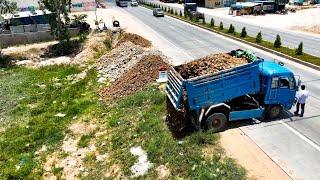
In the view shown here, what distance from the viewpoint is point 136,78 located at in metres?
23.0

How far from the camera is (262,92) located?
1644 centimetres

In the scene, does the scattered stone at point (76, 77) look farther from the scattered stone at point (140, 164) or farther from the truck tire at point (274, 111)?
the truck tire at point (274, 111)

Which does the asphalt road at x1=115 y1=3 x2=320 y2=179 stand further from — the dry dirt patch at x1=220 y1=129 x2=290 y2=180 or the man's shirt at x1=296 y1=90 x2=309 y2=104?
the man's shirt at x1=296 y1=90 x2=309 y2=104

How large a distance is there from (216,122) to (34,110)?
11133 millimetres

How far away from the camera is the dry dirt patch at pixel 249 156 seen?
499 inches

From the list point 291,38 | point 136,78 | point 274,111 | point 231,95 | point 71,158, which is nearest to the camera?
point 231,95

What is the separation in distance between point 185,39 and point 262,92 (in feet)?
75.8

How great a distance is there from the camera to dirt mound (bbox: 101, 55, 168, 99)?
72.5ft

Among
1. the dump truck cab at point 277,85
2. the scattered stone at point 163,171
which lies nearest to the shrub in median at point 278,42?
the dump truck cab at point 277,85

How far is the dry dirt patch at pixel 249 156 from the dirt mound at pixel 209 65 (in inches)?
112

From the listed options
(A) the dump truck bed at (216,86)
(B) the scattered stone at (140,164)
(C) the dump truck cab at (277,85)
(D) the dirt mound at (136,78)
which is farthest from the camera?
(D) the dirt mound at (136,78)

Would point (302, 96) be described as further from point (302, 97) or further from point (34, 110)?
point (34, 110)

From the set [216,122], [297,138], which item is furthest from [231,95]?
[297,138]

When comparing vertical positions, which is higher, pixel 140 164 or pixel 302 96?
pixel 302 96
